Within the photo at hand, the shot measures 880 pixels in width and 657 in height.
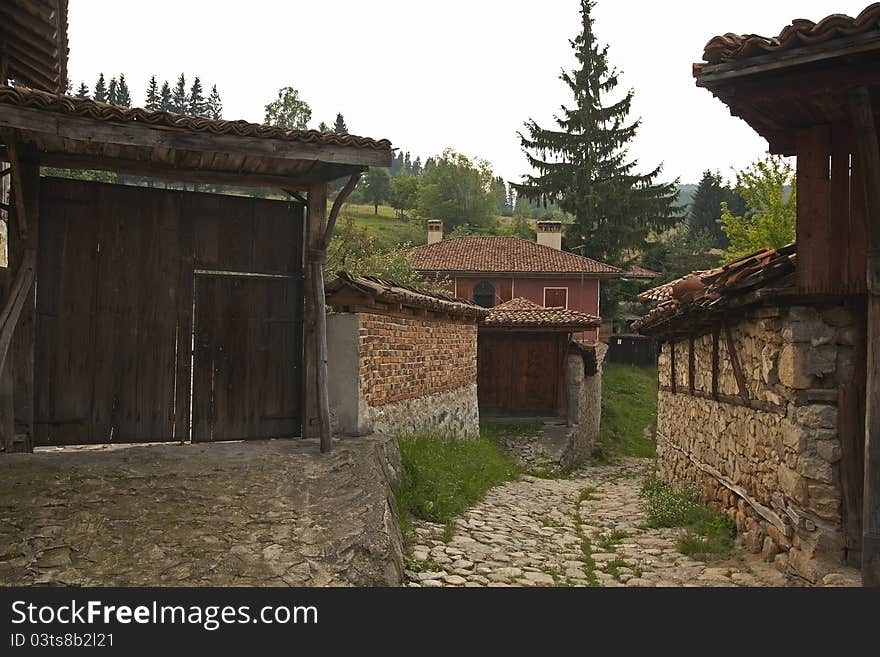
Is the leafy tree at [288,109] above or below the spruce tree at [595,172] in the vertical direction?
above

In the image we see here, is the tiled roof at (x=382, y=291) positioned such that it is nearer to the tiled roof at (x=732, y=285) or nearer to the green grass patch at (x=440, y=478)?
the green grass patch at (x=440, y=478)

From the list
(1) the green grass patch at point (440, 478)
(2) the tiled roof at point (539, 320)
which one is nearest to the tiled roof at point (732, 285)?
(1) the green grass patch at point (440, 478)

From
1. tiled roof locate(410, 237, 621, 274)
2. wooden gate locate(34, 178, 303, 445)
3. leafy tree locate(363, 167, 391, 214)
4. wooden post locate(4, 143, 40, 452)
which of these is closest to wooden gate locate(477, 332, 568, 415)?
wooden gate locate(34, 178, 303, 445)

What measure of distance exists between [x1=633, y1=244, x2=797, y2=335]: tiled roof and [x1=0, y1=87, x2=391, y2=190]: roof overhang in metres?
3.16

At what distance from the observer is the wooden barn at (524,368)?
17469mm

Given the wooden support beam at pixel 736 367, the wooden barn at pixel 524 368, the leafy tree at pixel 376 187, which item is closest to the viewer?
the wooden support beam at pixel 736 367

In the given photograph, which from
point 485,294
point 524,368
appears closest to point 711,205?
point 485,294

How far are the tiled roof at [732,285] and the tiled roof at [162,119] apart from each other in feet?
10.6

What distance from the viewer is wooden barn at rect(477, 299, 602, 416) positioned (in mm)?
17469

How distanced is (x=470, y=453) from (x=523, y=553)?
5.02 metres

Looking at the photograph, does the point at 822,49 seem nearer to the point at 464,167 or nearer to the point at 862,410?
the point at 862,410

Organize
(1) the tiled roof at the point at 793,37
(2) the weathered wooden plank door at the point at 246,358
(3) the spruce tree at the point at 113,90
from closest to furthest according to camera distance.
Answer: (1) the tiled roof at the point at 793,37, (2) the weathered wooden plank door at the point at 246,358, (3) the spruce tree at the point at 113,90

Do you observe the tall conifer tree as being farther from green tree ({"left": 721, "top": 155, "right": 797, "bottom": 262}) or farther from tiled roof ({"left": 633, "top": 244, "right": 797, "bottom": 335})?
tiled roof ({"left": 633, "top": 244, "right": 797, "bottom": 335})

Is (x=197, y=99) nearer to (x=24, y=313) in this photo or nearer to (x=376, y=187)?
(x=376, y=187)
